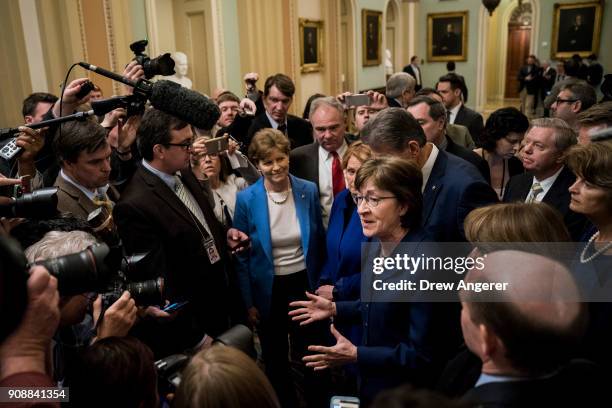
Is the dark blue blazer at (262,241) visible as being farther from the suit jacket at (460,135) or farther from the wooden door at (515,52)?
the wooden door at (515,52)

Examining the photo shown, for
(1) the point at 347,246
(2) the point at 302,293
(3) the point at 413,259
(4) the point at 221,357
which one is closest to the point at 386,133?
(1) the point at 347,246

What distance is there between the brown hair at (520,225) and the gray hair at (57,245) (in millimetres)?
1380

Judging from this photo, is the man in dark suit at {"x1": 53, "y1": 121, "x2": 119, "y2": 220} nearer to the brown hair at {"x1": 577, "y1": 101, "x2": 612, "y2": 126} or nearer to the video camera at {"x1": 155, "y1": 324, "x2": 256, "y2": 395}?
the video camera at {"x1": 155, "y1": 324, "x2": 256, "y2": 395}

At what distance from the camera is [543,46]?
15.3 m

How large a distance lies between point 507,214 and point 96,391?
1416mm

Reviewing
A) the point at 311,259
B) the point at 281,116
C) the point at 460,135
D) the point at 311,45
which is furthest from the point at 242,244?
the point at 311,45

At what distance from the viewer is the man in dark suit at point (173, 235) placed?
7.50 ft

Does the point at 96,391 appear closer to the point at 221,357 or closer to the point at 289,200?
the point at 221,357

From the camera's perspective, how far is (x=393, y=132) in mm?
2420

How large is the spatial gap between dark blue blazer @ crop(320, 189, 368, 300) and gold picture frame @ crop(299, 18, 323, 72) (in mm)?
6916

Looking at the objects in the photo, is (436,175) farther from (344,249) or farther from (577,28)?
(577,28)

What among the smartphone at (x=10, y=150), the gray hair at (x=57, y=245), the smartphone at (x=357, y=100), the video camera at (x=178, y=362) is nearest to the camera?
the video camera at (x=178, y=362)

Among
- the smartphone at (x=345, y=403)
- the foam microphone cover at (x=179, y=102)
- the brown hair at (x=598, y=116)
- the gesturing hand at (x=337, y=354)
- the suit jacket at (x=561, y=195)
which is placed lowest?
the gesturing hand at (x=337, y=354)

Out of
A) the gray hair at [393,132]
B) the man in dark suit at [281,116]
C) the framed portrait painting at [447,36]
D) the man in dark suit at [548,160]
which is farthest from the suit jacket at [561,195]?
the framed portrait painting at [447,36]
